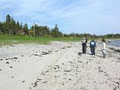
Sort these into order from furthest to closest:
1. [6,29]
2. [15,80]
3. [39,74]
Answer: [6,29] < [39,74] < [15,80]

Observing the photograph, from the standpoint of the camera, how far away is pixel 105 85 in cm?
1024

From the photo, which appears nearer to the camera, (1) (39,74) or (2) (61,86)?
(2) (61,86)

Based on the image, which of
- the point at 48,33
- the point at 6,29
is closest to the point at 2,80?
the point at 6,29

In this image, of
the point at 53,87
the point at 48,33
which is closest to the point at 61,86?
the point at 53,87

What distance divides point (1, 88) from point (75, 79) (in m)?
3.94

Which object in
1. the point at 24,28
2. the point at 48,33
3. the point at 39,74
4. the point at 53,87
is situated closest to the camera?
the point at 53,87

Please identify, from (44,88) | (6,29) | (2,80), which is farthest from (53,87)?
(6,29)

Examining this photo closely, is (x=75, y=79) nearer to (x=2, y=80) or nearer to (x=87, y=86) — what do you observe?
(x=87, y=86)

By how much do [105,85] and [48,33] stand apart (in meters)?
132

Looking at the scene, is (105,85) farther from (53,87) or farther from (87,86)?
(53,87)

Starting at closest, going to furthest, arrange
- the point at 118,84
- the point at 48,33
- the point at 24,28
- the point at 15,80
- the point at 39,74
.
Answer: the point at 15,80 < the point at 118,84 < the point at 39,74 < the point at 24,28 < the point at 48,33

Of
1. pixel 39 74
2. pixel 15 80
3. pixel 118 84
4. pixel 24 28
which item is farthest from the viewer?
pixel 24 28

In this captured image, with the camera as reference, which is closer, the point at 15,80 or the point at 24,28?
the point at 15,80

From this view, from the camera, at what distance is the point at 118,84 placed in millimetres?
10648
